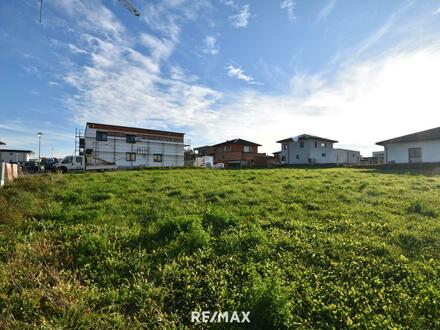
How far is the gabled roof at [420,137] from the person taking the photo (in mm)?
27623

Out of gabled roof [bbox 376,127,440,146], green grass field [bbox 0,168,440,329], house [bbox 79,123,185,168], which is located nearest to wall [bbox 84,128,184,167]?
house [bbox 79,123,185,168]

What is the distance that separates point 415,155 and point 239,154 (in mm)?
31124

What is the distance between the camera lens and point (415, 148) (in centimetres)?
2884

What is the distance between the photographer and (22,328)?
9.93 feet

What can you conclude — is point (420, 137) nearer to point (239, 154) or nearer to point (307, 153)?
point (307, 153)

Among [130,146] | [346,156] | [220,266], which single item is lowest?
[220,266]

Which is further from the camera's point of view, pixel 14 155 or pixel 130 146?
pixel 14 155

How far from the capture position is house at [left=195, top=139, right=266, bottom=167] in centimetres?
5434

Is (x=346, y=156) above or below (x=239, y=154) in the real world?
below

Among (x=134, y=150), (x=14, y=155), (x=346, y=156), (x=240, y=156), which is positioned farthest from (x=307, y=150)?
(x=14, y=155)

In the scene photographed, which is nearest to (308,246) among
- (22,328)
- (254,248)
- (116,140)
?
(254,248)

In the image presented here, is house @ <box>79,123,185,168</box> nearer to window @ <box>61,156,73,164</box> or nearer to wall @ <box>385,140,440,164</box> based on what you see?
window @ <box>61,156,73,164</box>

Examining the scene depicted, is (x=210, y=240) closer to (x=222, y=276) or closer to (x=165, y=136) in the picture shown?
(x=222, y=276)

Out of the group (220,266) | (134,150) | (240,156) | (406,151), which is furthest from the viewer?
(240,156)
